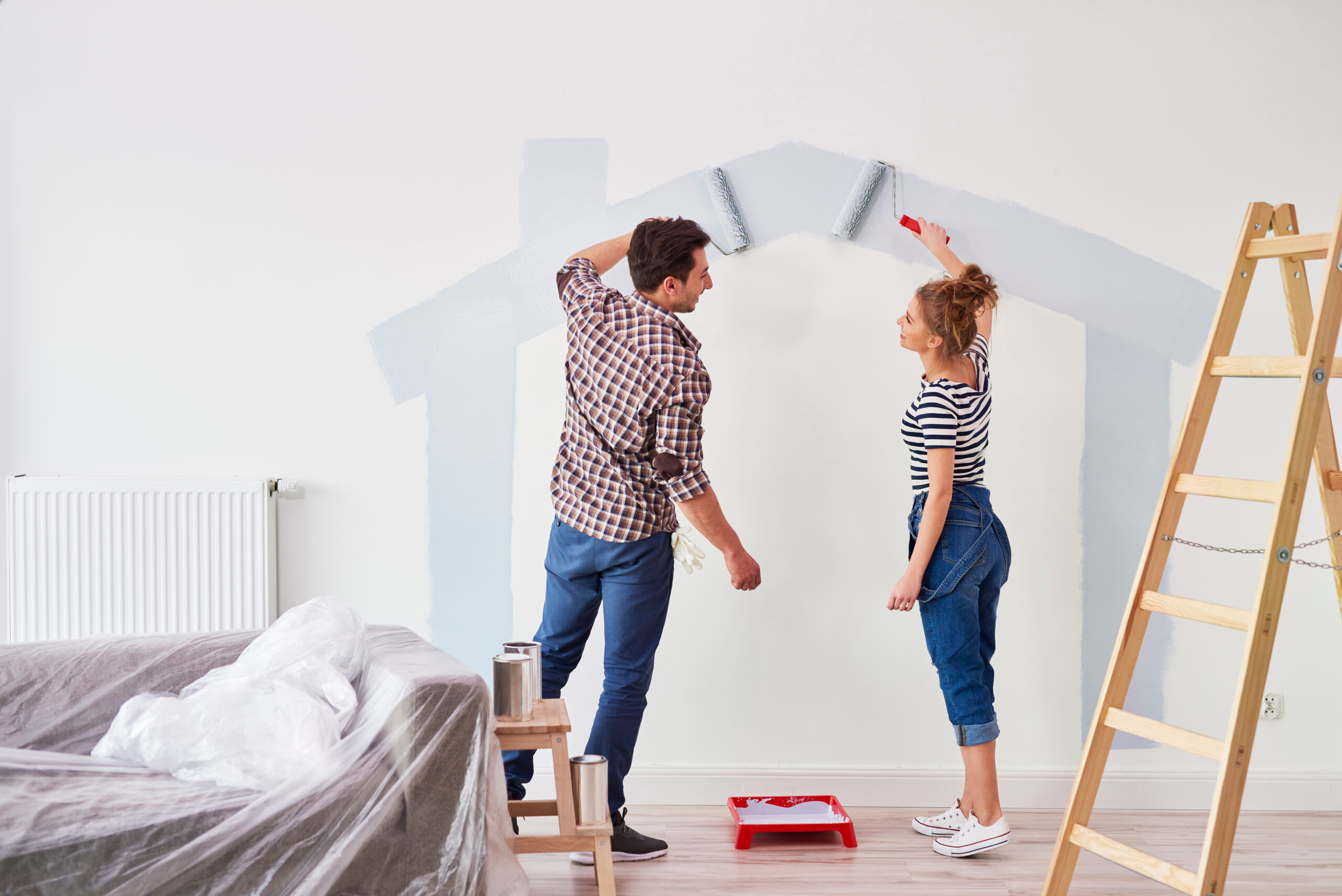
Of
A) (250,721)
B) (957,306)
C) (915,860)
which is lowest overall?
(915,860)

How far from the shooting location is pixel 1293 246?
159cm

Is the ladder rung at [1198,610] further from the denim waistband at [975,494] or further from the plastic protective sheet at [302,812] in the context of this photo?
the plastic protective sheet at [302,812]

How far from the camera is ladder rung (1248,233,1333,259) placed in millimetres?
1542

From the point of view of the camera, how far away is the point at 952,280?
6.52 ft

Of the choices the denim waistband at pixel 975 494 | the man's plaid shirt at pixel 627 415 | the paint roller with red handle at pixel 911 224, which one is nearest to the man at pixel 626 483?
the man's plaid shirt at pixel 627 415

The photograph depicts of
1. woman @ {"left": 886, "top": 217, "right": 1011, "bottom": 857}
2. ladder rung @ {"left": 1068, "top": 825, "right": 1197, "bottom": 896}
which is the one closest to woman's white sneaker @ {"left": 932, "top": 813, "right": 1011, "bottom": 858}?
woman @ {"left": 886, "top": 217, "right": 1011, "bottom": 857}

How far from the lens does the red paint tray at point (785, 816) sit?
210 cm

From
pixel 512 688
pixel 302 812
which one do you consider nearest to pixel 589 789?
pixel 512 688

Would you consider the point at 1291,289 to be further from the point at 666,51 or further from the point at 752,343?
the point at 666,51

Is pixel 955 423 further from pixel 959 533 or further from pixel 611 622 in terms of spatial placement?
pixel 611 622

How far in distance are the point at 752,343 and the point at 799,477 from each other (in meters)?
0.37

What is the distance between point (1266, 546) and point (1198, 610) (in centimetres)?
18

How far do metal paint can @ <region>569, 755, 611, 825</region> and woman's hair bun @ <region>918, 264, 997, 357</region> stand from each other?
115cm

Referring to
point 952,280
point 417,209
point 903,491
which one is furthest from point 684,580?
point 417,209
